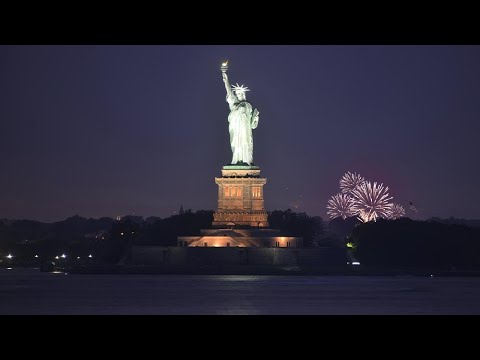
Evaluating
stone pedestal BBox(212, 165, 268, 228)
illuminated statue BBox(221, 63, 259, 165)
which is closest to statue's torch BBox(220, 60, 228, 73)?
illuminated statue BBox(221, 63, 259, 165)

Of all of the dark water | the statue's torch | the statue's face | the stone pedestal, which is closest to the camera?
the dark water

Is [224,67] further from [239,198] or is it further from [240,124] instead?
[239,198]

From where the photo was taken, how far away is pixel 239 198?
102m

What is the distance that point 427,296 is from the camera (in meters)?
70.7

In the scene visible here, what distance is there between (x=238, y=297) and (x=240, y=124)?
123 ft

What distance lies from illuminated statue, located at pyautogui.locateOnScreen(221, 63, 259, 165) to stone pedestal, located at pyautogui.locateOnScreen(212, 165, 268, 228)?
1371 mm

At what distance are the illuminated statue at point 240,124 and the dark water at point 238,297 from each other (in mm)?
10323

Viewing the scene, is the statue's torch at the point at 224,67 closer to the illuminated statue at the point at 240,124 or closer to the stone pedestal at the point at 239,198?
the illuminated statue at the point at 240,124

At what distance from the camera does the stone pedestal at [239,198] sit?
101 meters

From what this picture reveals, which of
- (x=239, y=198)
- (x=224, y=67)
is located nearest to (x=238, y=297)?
(x=239, y=198)

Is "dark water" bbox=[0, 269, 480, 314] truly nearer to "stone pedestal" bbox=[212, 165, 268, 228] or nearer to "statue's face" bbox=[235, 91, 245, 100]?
"stone pedestal" bbox=[212, 165, 268, 228]

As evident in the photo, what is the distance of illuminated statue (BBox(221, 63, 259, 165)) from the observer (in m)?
103

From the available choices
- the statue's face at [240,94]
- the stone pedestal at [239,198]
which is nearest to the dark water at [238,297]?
the stone pedestal at [239,198]
